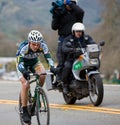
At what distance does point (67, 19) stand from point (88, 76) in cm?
142

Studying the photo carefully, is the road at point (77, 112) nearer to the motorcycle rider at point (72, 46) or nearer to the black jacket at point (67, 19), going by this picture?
the motorcycle rider at point (72, 46)

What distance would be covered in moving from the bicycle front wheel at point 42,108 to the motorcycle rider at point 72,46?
2.51 metres

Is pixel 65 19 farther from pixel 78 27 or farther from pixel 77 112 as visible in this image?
pixel 77 112

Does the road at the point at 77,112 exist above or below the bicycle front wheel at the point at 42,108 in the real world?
below

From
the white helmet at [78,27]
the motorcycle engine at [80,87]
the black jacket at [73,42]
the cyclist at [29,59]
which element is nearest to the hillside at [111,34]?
the black jacket at [73,42]

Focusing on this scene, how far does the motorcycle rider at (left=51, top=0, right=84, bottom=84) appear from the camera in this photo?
11.8 m

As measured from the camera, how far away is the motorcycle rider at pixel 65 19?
38.8 feet

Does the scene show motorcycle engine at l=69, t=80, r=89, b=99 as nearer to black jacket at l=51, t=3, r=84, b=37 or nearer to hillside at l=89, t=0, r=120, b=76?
black jacket at l=51, t=3, r=84, b=37

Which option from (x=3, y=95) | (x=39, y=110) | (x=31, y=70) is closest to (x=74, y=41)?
(x=31, y=70)

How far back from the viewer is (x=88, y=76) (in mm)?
11328

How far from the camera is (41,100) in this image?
907 cm

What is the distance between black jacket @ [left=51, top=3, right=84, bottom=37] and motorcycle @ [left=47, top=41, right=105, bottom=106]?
0.79 m

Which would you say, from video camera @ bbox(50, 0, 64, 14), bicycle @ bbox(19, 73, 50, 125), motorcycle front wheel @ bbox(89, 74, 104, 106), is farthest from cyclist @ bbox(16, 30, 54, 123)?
video camera @ bbox(50, 0, 64, 14)

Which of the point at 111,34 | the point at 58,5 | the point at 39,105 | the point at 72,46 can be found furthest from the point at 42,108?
the point at 111,34
